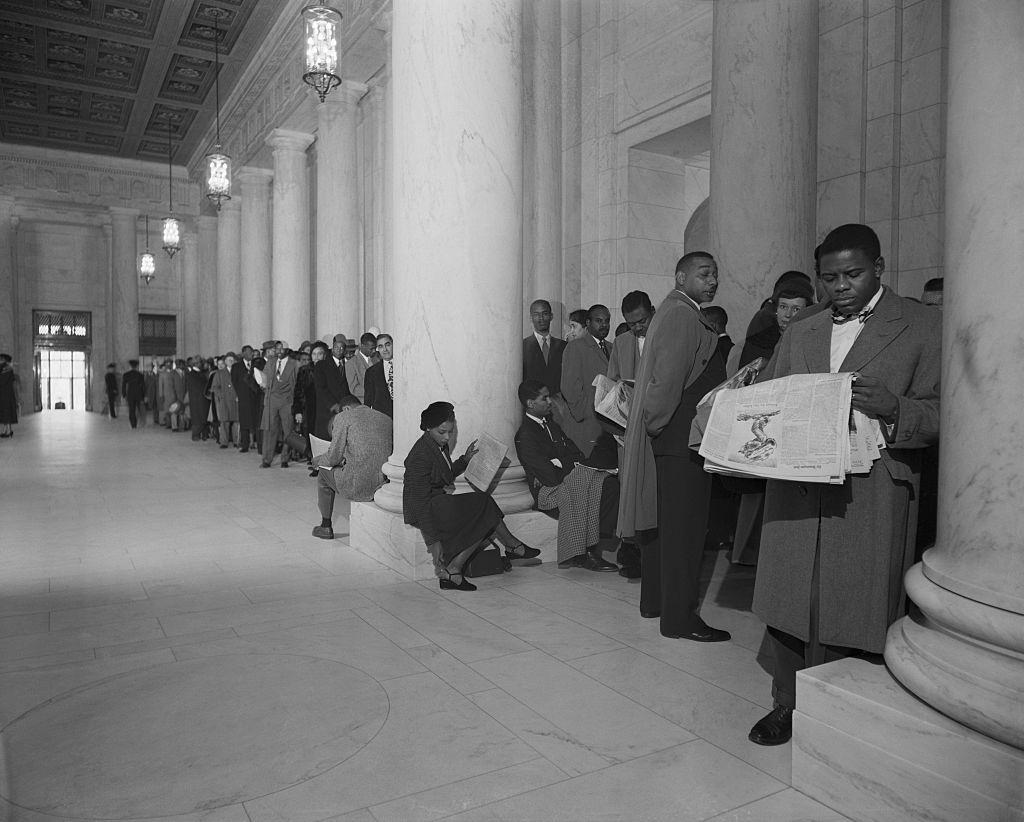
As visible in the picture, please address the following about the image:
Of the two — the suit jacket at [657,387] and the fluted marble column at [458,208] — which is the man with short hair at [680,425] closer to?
the suit jacket at [657,387]

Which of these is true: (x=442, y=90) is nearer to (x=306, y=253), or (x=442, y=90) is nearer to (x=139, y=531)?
(x=139, y=531)

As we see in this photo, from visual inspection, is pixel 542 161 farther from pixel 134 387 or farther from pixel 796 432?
pixel 134 387

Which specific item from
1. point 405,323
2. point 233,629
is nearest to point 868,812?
Result: point 233,629

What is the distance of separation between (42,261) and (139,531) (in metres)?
29.1

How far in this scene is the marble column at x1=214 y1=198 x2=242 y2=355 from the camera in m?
23.7

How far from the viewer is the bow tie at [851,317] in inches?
117

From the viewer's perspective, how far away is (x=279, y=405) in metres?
12.5

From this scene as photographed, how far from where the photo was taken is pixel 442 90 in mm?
6004

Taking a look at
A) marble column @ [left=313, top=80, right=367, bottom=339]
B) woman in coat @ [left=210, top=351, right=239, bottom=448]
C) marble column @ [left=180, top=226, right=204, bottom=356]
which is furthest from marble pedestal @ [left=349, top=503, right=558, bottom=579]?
marble column @ [left=180, top=226, right=204, bottom=356]

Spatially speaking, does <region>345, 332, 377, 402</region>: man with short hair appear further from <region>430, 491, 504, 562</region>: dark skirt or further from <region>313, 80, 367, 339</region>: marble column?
<region>430, 491, 504, 562</region>: dark skirt

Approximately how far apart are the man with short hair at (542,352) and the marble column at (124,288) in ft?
79.5

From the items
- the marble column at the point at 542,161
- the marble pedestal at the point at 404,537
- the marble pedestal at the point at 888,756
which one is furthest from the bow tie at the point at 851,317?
the marble column at the point at 542,161

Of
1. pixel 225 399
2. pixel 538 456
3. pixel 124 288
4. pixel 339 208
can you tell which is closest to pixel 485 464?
pixel 538 456

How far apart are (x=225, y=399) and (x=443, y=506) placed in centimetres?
1130
